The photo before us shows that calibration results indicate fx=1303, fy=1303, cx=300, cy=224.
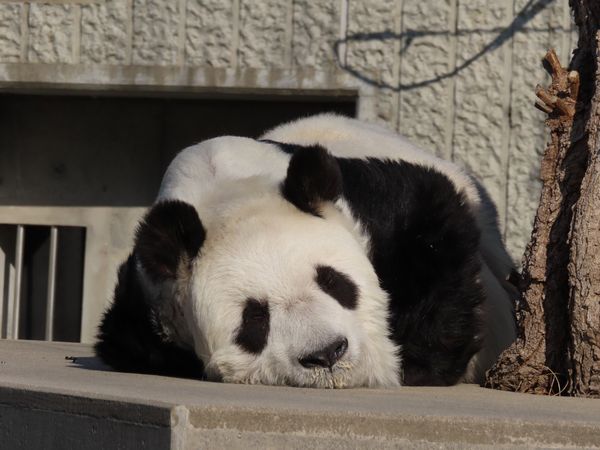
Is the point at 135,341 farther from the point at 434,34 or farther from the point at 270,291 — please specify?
the point at 434,34

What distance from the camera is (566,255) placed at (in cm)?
511

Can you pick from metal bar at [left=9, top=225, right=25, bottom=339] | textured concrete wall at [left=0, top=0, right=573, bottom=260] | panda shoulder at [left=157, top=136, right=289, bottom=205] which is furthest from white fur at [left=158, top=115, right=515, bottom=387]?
metal bar at [left=9, top=225, right=25, bottom=339]

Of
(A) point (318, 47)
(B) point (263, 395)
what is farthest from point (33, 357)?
(A) point (318, 47)

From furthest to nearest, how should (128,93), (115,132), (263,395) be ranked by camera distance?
(115,132)
(128,93)
(263,395)

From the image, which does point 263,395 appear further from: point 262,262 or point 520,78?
point 520,78

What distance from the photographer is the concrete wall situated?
9422 mm

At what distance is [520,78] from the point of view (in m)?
9.44

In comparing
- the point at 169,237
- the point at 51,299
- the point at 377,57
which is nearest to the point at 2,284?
the point at 51,299

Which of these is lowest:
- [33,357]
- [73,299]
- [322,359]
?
[73,299]

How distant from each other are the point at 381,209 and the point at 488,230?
4.00ft

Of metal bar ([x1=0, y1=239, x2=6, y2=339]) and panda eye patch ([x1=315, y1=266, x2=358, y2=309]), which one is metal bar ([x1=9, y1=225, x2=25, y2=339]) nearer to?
metal bar ([x1=0, y1=239, x2=6, y2=339])

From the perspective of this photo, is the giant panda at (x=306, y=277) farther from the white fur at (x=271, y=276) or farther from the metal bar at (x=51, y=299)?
the metal bar at (x=51, y=299)

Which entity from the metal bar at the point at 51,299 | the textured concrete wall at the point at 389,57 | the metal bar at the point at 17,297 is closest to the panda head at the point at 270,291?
the textured concrete wall at the point at 389,57

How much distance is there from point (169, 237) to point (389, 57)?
4772 millimetres
